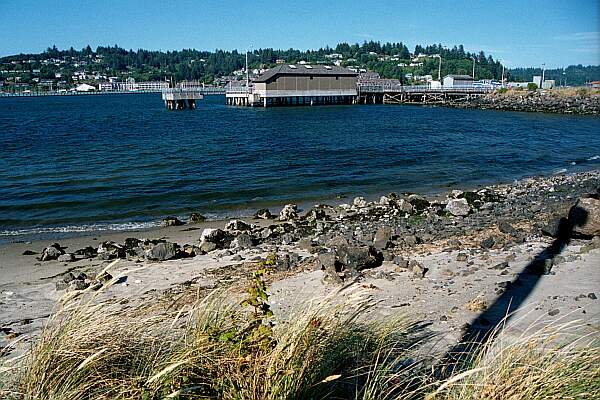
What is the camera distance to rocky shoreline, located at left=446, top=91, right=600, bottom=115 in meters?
68.9

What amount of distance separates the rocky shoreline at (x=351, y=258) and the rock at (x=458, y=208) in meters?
0.03

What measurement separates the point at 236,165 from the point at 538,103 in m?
64.2

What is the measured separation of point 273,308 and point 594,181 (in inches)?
732

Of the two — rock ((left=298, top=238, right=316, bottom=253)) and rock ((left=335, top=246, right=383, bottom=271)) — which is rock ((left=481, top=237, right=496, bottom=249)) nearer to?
rock ((left=335, top=246, right=383, bottom=271))

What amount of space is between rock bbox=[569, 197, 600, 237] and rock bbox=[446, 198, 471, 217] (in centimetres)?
447

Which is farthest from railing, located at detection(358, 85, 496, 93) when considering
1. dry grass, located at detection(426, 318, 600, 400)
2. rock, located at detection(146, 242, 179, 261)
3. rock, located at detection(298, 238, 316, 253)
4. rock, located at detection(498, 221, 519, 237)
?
dry grass, located at detection(426, 318, 600, 400)

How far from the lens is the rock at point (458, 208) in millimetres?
15609

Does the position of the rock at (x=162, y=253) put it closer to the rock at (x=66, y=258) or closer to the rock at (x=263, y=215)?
the rock at (x=66, y=258)

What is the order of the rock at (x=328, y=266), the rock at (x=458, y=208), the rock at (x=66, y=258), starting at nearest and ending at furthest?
the rock at (x=328, y=266), the rock at (x=66, y=258), the rock at (x=458, y=208)

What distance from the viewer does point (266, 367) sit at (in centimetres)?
383

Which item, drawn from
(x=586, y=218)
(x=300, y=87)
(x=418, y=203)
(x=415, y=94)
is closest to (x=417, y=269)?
(x=586, y=218)

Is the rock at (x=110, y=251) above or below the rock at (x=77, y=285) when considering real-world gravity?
below

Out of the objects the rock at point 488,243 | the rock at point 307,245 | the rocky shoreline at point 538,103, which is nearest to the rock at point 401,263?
the rock at point 488,243

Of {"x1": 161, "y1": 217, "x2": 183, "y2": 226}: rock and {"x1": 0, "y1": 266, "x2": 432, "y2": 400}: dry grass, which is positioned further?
{"x1": 161, "y1": 217, "x2": 183, "y2": 226}: rock
